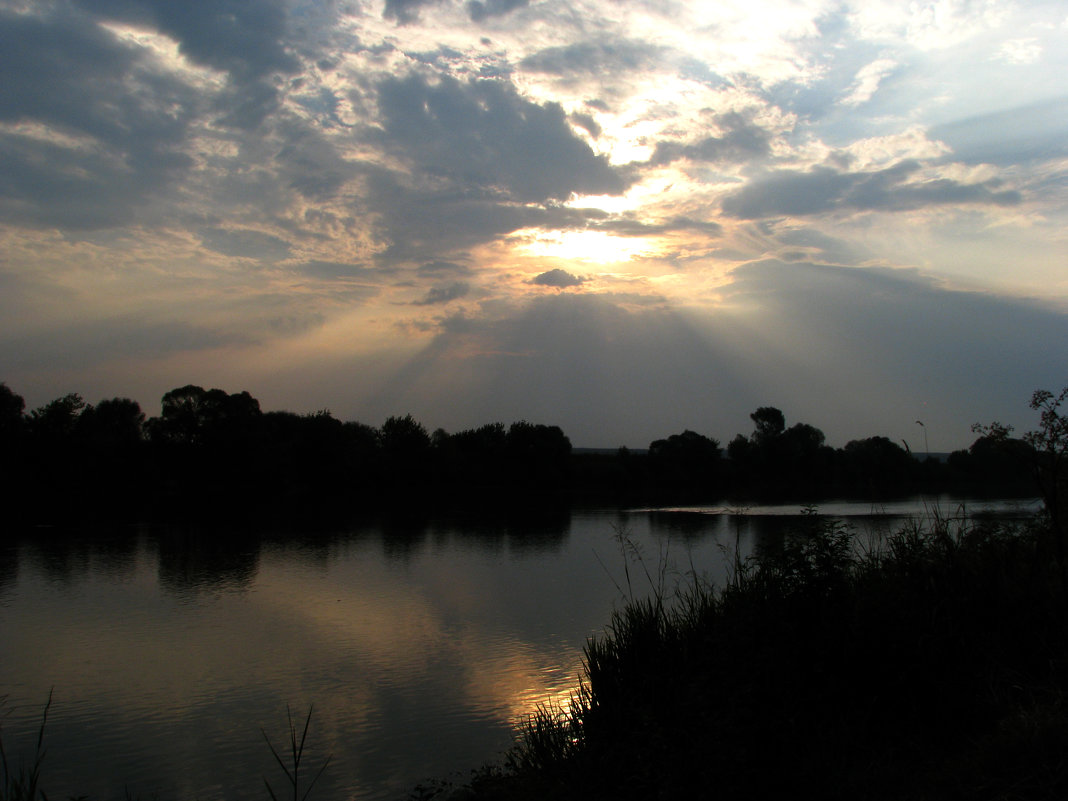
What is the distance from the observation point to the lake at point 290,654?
28.9 feet

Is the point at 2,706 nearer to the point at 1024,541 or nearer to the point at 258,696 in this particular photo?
the point at 258,696

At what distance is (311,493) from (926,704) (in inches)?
2603

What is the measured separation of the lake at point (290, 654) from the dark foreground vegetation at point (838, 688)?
1.22m

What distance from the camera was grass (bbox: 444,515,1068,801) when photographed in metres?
4.95

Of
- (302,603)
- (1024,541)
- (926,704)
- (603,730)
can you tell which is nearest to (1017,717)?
(926,704)

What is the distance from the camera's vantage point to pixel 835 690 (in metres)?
6.34

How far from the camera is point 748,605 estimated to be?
6.84 m

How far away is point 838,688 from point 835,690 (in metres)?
0.06

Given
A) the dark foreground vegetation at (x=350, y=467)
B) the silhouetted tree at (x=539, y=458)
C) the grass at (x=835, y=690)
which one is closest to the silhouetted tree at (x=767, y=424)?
the dark foreground vegetation at (x=350, y=467)

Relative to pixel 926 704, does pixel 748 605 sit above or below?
above

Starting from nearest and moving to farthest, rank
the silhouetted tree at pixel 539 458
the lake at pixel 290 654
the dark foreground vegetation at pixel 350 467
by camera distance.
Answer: the lake at pixel 290 654
the dark foreground vegetation at pixel 350 467
the silhouetted tree at pixel 539 458

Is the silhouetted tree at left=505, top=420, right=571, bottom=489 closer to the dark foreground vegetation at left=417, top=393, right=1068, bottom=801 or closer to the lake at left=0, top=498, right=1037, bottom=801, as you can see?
the lake at left=0, top=498, right=1037, bottom=801

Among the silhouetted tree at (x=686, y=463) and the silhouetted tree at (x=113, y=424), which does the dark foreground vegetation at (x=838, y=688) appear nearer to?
the silhouetted tree at (x=113, y=424)

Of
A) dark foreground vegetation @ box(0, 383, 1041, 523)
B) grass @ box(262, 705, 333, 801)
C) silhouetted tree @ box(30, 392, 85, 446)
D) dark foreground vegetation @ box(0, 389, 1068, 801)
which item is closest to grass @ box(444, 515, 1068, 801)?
dark foreground vegetation @ box(0, 389, 1068, 801)
